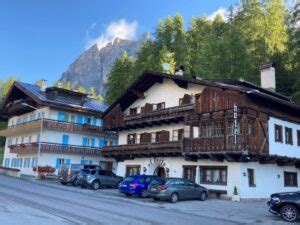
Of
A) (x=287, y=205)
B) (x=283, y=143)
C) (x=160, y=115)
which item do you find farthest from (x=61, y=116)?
(x=287, y=205)

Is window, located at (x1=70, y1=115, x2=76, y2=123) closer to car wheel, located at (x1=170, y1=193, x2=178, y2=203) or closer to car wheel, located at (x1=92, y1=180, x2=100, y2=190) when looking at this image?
car wheel, located at (x1=92, y1=180, x2=100, y2=190)

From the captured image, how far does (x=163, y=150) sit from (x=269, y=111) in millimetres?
9461

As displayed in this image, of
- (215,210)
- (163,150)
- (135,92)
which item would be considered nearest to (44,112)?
(135,92)

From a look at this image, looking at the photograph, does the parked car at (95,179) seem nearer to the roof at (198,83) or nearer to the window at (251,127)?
the roof at (198,83)

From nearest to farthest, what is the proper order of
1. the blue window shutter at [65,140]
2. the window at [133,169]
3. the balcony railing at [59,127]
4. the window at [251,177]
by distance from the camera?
1. the window at [251,177]
2. the window at [133,169]
3. the balcony railing at [59,127]
4. the blue window shutter at [65,140]

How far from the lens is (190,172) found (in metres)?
30.7

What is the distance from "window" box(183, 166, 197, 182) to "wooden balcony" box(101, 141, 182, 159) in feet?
4.80

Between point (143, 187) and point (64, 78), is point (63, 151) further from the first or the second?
point (64, 78)

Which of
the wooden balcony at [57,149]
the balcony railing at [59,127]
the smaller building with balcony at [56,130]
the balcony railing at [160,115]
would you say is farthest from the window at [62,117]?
the balcony railing at [160,115]

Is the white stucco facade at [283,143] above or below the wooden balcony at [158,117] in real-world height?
below

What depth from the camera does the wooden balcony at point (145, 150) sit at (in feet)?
101

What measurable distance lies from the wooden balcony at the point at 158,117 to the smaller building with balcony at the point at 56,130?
1115 centimetres

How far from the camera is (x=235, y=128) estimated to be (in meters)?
25.7

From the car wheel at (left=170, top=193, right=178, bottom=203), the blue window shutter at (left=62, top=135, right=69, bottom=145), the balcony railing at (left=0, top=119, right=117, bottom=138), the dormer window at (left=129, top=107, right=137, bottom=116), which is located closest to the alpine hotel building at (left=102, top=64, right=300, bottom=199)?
the dormer window at (left=129, top=107, right=137, bottom=116)
